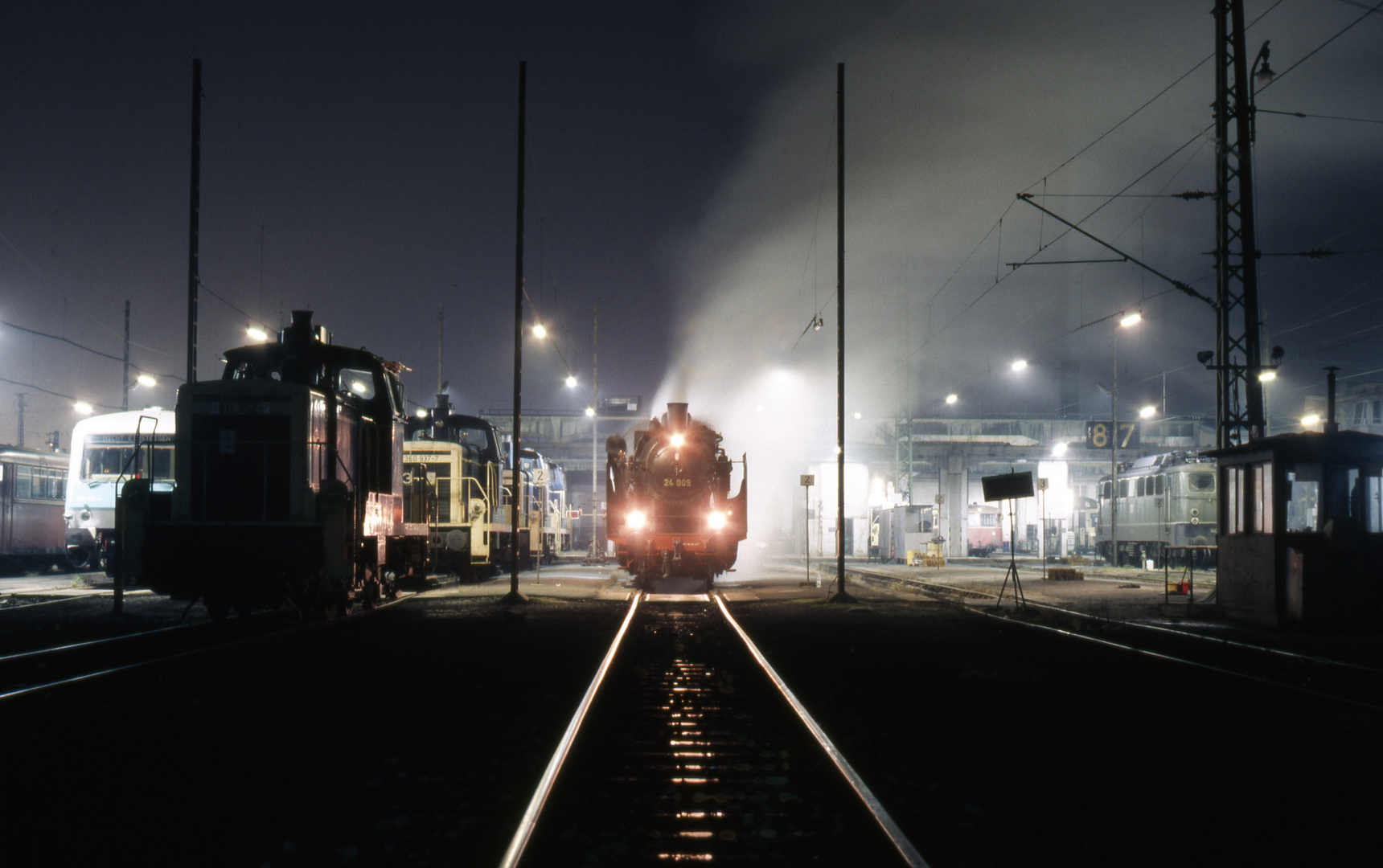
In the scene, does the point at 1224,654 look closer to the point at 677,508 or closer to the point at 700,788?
the point at 700,788

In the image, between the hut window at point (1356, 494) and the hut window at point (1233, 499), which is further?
the hut window at point (1233, 499)

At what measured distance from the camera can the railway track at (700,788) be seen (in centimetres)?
450

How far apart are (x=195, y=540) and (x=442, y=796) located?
921 cm

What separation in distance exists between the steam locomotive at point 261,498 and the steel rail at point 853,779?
6.79 m

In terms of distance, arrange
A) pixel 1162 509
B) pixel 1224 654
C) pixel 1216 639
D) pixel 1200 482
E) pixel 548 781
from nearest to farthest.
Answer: pixel 548 781 → pixel 1224 654 → pixel 1216 639 → pixel 1200 482 → pixel 1162 509

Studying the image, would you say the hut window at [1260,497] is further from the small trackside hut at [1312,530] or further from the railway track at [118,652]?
the railway track at [118,652]

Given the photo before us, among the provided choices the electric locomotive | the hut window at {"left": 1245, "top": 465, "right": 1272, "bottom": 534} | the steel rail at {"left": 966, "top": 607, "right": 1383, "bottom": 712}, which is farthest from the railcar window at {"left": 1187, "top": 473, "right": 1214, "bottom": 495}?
the steel rail at {"left": 966, "top": 607, "right": 1383, "bottom": 712}

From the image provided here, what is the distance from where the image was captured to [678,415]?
2291 cm

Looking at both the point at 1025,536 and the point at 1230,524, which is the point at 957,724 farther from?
the point at 1025,536

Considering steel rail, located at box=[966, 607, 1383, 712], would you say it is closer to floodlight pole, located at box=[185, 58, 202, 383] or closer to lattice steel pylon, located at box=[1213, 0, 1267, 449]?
lattice steel pylon, located at box=[1213, 0, 1267, 449]

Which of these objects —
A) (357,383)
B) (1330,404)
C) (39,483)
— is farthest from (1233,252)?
(39,483)

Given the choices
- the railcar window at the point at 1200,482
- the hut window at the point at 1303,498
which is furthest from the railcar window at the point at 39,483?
the railcar window at the point at 1200,482

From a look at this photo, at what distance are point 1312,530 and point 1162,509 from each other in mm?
25681

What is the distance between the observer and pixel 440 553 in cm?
2309
